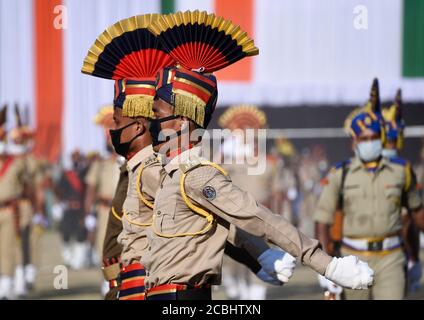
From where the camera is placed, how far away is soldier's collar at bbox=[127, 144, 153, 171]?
21.3ft

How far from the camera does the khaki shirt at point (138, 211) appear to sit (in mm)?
6066

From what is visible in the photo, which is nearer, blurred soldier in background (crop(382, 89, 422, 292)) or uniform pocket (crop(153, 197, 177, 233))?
uniform pocket (crop(153, 197, 177, 233))

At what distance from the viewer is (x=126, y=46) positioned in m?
6.57

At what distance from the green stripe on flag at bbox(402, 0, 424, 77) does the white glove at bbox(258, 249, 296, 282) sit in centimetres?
1768

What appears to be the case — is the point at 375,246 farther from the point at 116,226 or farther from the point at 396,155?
the point at 396,155

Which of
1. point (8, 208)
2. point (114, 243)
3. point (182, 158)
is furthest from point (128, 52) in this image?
point (8, 208)

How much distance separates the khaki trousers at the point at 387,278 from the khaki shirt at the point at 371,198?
0.70 ft

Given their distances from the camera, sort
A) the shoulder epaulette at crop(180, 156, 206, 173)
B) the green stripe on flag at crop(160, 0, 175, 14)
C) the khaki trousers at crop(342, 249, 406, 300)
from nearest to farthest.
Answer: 1. the shoulder epaulette at crop(180, 156, 206, 173)
2. the khaki trousers at crop(342, 249, 406, 300)
3. the green stripe on flag at crop(160, 0, 175, 14)

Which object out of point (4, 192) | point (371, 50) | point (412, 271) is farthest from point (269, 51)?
point (412, 271)

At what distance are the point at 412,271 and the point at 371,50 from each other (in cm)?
1319

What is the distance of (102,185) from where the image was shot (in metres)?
14.4

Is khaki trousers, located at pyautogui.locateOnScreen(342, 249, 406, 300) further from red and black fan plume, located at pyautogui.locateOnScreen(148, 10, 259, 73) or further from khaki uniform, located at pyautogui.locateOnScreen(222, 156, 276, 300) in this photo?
khaki uniform, located at pyautogui.locateOnScreen(222, 156, 276, 300)

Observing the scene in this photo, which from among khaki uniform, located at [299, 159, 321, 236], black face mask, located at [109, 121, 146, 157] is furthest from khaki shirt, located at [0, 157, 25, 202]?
khaki uniform, located at [299, 159, 321, 236]
